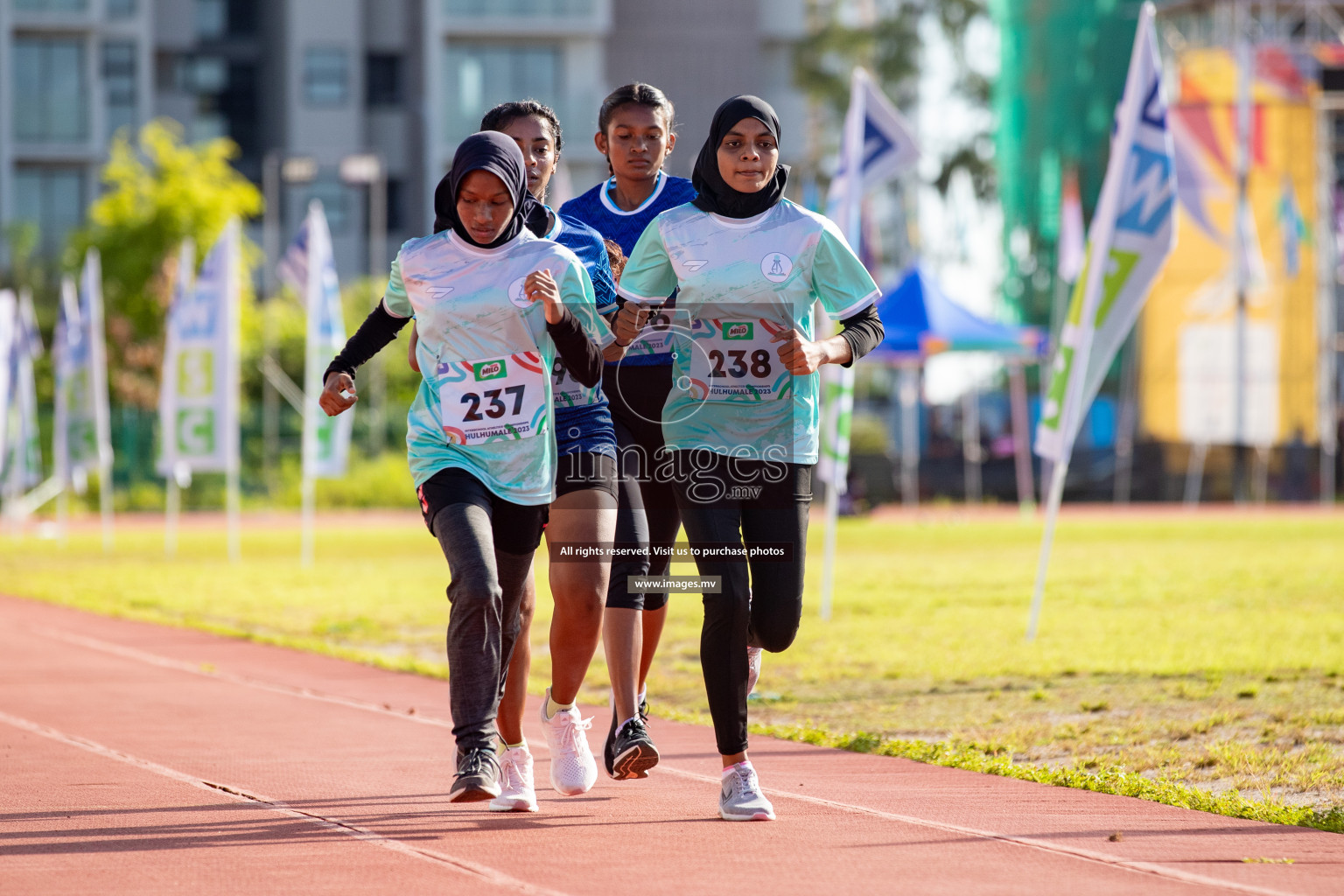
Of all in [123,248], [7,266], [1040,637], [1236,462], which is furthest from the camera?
[7,266]

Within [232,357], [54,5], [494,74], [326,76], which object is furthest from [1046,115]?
[232,357]

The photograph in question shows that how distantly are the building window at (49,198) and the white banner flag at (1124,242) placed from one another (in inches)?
1719

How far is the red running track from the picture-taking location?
16.2ft

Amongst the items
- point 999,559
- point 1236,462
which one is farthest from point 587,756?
point 1236,462

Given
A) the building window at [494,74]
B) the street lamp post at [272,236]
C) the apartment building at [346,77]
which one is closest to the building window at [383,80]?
the apartment building at [346,77]

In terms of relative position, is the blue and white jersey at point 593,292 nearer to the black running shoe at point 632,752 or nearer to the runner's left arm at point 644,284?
the runner's left arm at point 644,284

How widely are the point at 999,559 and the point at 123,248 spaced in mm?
26162

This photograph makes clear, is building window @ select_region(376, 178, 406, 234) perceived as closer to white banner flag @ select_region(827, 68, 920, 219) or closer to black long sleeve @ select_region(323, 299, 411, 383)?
white banner flag @ select_region(827, 68, 920, 219)

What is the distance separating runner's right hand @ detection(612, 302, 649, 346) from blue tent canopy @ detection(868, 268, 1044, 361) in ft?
69.5

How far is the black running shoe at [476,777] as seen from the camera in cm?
548

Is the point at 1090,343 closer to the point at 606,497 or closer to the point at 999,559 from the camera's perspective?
the point at 606,497

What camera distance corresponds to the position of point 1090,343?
1151 cm

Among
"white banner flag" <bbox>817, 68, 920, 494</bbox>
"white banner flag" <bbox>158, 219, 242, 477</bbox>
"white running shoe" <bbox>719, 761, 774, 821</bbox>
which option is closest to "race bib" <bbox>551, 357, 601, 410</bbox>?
"white running shoe" <bbox>719, 761, 774, 821</bbox>

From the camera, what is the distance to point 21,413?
24.6m
